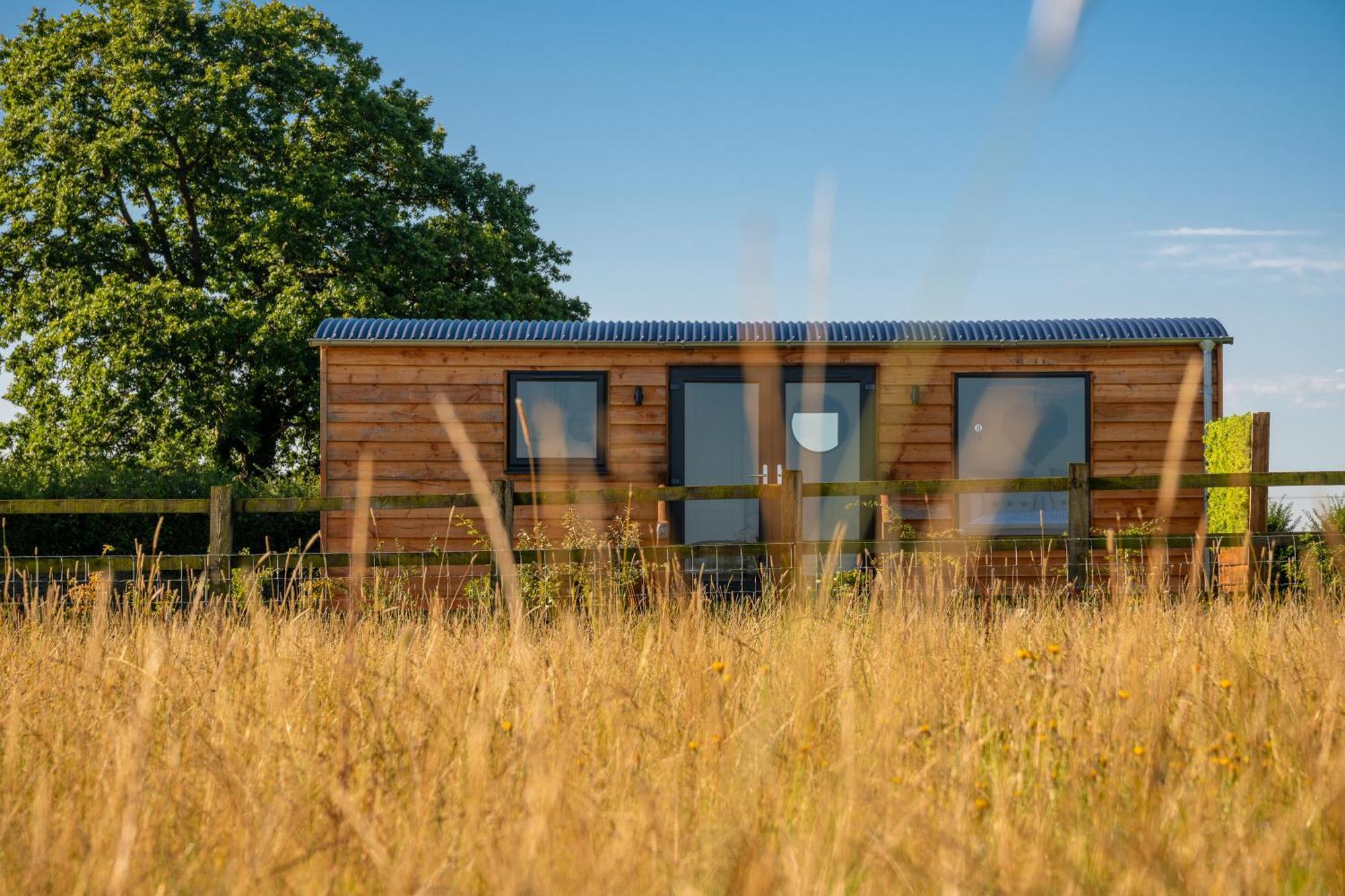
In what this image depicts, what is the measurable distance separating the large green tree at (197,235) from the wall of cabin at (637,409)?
6.81 metres

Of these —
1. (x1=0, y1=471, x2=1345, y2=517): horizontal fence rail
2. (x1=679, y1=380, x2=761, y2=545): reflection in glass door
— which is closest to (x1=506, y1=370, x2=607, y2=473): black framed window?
(x1=679, y1=380, x2=761, y2=545): reflection in glass door

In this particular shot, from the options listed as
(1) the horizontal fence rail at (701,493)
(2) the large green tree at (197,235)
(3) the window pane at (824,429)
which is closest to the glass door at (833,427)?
(3) the window pane at (824,429)

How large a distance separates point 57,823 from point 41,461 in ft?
54.4

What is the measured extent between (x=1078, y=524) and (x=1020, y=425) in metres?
3.02

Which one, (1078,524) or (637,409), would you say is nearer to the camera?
(1078,524)

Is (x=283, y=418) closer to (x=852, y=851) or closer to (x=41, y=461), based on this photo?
(x=41, y=461)

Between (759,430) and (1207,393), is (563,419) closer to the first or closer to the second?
(759,430)

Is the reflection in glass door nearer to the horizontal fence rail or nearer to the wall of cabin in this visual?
the wall of cabin

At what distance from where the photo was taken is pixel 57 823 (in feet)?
7.38

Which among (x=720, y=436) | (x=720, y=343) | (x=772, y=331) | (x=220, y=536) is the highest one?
(x=772, y=331)

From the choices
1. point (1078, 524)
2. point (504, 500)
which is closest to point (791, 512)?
point (504, 500)

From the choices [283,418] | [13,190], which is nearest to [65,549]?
[283,418]

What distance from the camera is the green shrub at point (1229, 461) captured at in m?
8.80

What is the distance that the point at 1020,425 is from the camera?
9789 millimetres
